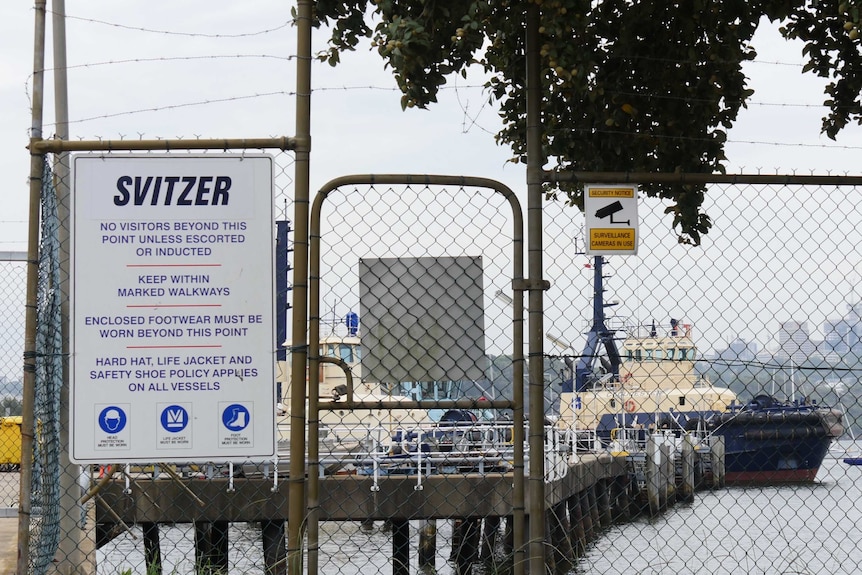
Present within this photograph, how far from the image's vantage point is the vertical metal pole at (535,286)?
5.15m

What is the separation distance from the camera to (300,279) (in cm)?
506

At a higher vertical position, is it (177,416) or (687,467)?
(177,416)

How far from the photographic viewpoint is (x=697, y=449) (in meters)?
37.1

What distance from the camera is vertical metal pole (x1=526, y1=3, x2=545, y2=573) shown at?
515cm

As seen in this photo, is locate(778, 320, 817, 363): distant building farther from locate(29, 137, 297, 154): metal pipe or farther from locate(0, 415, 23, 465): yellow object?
locate(0, 415, 23, 465): yellow object

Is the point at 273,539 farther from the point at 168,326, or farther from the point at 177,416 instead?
the point at 168,326

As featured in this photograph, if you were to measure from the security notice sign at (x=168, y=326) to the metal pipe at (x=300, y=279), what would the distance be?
0.12m

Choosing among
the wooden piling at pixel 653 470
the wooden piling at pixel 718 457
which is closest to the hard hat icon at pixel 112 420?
the wooden piling at pixel 653 470

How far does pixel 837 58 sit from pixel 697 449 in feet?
106

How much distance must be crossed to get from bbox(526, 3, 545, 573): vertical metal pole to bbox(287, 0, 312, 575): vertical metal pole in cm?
106

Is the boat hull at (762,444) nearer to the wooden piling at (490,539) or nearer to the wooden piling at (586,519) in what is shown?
the wooden piling at (586,519)

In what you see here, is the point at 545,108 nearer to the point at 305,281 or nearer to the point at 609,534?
the point at 305,281

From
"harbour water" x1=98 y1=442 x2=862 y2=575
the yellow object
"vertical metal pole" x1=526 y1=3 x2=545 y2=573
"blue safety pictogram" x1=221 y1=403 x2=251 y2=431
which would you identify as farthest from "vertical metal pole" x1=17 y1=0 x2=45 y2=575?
the yellow object

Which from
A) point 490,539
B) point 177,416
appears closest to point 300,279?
point 177,416
